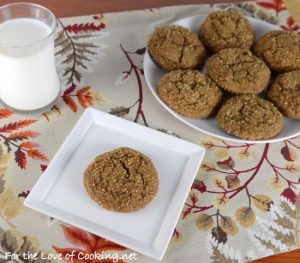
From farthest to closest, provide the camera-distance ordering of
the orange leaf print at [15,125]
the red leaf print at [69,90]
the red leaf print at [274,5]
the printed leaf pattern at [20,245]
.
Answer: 1. the red leaf print at [274,5]
2. the red leaf print at [69,90]
3. the orange leaf print at [15,125]
4. the printed leaf pattern at [20,245]

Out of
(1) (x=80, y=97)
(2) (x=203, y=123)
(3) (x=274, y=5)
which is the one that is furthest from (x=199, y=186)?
(3) (x=274, y=5)

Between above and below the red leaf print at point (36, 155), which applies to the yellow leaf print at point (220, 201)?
above

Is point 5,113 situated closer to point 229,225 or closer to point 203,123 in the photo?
point 203,123

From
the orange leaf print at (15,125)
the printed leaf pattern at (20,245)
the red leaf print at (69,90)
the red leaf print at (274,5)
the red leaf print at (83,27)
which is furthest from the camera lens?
the red leaf print at (274,5)

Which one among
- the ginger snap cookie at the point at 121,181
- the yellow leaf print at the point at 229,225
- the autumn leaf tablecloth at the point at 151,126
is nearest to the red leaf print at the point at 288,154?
the autumn leaf tablecloth at the point at 151,126

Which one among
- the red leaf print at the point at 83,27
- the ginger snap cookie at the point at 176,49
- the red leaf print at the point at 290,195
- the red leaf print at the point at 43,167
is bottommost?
the red leaf print at the point at 43,167

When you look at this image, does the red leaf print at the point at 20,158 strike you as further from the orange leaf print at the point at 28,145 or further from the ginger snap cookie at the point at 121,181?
the ginger snap cookie at the point at 121,181

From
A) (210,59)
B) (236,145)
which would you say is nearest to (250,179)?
(236,145)
